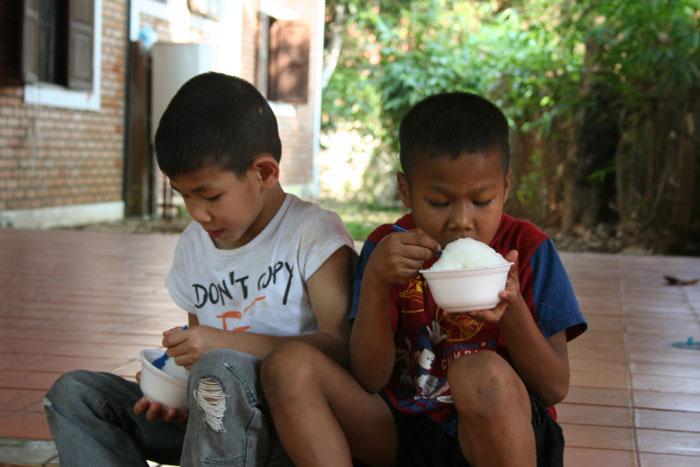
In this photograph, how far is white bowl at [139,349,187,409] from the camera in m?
A: 1.46

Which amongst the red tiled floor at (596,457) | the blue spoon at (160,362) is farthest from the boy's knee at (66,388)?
the red tiled floor at (596,457)

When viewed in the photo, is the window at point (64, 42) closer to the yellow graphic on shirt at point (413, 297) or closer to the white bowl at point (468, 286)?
the yellow graphic on shirt at point (413, 297)

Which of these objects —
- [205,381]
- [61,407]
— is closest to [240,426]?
[205,381]

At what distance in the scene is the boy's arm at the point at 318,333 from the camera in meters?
1.44

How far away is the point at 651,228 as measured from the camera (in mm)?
6672

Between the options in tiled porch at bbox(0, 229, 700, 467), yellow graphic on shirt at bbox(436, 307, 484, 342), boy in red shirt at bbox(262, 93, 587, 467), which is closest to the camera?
boy in red shirt at bbox(262, 93, 587, 467)

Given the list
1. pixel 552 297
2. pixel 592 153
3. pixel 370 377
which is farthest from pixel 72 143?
pixel 552 297

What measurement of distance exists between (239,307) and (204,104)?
0.41 meters

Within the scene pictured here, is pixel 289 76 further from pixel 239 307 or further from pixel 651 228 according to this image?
pixel 239 307

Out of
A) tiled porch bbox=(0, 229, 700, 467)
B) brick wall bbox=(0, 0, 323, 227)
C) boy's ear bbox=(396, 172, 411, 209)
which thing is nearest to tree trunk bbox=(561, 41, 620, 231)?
tiled porch bbox=(0, 229, 700, 467)

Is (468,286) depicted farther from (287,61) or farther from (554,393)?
(287,61)

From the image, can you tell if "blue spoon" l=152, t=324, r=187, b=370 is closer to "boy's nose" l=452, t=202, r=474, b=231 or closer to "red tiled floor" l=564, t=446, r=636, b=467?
"boy's nose" l=452, t=202, r=474, b=231

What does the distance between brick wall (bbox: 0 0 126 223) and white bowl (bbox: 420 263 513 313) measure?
21.5 ft

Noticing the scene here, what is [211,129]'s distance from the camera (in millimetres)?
1559
